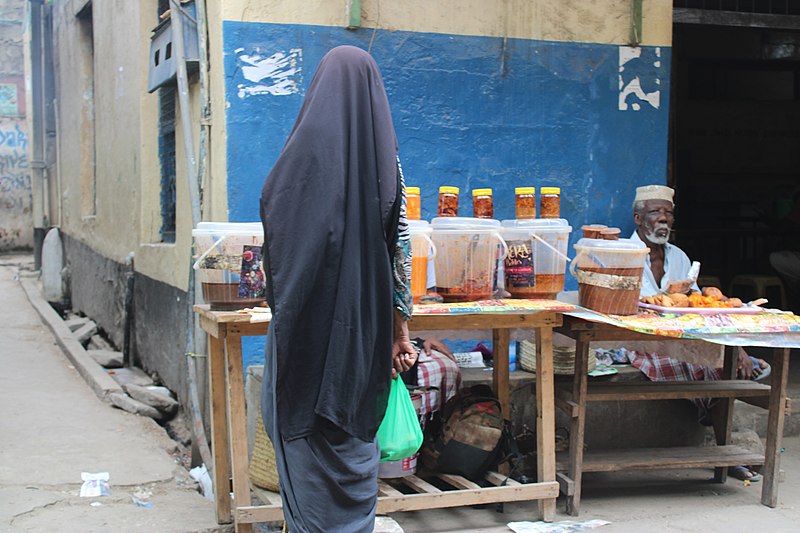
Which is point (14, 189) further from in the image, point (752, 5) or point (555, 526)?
point (555, 526)

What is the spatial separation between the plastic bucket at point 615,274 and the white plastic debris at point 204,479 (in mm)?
2312

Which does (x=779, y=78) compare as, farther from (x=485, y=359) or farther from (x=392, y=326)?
(x=392, y=326)

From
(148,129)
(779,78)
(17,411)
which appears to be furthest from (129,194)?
(779,78)

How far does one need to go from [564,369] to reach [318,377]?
2.53 meters

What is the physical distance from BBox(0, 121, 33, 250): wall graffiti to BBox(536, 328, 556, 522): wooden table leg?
18783 mm

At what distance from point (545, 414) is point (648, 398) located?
0.60 metres

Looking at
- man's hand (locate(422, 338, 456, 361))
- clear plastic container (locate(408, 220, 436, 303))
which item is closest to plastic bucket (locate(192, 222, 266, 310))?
clear plastic container (locate(408, 220, 436, 303))

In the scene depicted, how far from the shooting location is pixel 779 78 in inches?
441

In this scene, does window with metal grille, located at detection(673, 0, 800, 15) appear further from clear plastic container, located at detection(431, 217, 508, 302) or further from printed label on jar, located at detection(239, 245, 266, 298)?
printed label on jar, located at detection(239, 245, 266, 298)

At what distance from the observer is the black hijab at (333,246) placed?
2.55m

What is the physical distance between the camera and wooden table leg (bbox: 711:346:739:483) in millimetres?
4715

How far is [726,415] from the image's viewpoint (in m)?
4.73

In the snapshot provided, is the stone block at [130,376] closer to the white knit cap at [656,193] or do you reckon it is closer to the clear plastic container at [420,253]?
the clear plastic container at [420,253]

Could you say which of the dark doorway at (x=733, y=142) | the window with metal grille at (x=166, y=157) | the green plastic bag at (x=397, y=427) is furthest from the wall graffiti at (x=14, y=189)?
the green plastic bag at (x=397, y=427)
